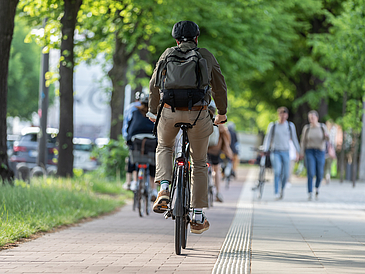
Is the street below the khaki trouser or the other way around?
below

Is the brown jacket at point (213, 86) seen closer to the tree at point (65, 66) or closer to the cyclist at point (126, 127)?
the cyclist at point (126, 127)

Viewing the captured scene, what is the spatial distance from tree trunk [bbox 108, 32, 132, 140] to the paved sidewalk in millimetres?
6137

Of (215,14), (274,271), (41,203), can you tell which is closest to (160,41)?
(215,14)

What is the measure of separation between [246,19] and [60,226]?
587 inches

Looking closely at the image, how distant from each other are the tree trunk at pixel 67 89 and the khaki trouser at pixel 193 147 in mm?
7344

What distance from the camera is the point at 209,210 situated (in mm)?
10156

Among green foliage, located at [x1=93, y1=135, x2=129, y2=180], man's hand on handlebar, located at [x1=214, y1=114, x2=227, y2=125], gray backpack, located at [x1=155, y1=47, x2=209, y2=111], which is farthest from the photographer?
green foliage, located at [x1=93, y1=135, x2=129, y2=180]

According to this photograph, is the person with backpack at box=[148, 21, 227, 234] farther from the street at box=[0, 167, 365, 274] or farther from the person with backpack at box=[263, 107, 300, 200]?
the person with backpack at box=[263, 107, 300, 200]

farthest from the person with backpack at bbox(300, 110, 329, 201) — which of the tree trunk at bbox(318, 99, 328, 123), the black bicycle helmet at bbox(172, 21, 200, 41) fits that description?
the tree trunk at bbox(318, 99, 328, 123)

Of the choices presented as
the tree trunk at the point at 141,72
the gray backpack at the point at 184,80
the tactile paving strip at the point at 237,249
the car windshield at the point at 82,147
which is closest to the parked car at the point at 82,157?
the car windshield at the point at 82,147

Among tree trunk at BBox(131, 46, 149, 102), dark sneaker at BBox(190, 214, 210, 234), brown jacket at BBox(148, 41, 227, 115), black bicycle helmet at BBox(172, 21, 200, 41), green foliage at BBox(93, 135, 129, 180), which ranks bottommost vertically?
green foliage at BBox(93, 135, 129, 180)

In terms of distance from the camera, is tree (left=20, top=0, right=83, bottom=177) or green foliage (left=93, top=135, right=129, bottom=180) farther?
green foliage (left=93, top=135, right=129, bottom=180)

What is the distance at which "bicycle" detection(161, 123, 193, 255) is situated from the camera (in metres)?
5.17

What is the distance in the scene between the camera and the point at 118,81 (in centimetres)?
1655
